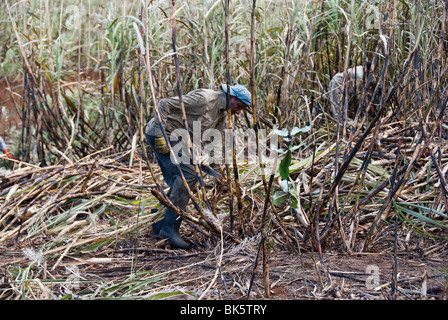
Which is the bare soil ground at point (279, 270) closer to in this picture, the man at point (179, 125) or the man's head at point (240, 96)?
the man at point (179, 125)

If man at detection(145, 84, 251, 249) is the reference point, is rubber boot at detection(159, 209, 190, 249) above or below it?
below

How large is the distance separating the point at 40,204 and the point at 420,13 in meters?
2.75

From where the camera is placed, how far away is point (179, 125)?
10.0 ft

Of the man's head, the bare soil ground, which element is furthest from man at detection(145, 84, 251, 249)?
the bare soil ground

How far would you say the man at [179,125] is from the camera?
288 centimetres

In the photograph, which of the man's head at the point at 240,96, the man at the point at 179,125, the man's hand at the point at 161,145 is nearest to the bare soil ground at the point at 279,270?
the man at the point at 179,125

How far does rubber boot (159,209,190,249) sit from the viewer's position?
2.90m

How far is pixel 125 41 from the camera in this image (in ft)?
13.0

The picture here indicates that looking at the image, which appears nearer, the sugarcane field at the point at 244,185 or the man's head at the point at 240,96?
the sugarcane field at the point at 244,185

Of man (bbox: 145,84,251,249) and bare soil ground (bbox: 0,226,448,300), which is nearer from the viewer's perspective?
bare soil ground (bbox: 0,226,448,300)

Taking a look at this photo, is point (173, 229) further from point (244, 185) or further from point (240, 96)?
point (240, 96)

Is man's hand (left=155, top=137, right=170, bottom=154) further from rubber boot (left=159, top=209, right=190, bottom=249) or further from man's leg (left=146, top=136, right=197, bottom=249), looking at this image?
→ rubber boot (left=159, top=209, right=190, bottom=249)

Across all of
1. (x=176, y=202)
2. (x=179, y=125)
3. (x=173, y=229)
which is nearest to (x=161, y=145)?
(x=179, y=125)

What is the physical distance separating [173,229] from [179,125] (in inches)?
25.9
